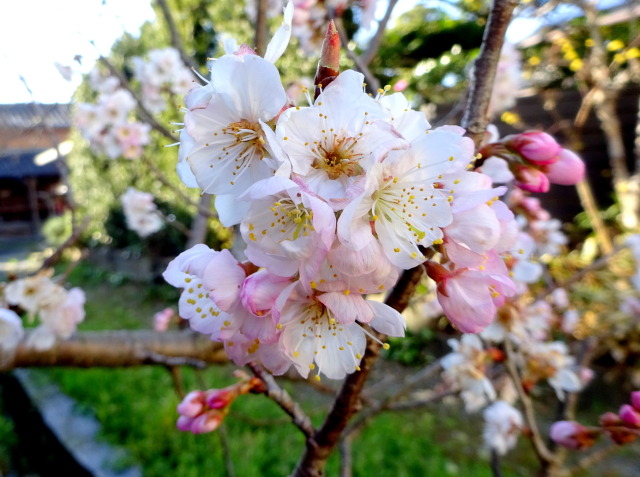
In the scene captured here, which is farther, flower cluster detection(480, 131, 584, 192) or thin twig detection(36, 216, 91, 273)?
thin twig detection(36, 216, 91, 273)

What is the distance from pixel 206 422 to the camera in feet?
2.78

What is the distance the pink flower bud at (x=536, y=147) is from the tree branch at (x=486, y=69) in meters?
0.05

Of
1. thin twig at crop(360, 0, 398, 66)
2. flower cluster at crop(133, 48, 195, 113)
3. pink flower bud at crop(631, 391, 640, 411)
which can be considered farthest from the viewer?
flower cluster at crop(133, 48, 195, 113)

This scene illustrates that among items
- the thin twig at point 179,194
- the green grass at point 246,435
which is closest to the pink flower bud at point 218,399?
the thin twig at point 179,194

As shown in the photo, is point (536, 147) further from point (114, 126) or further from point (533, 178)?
point (114, 126)

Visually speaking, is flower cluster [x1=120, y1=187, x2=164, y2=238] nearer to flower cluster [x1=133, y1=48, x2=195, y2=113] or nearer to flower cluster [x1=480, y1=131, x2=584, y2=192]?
flower cluster [x1=133, y1=48, x2=195, y2=113]

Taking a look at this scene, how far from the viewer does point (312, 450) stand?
25.8 inches

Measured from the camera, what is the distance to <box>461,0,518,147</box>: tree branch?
1.92 ft

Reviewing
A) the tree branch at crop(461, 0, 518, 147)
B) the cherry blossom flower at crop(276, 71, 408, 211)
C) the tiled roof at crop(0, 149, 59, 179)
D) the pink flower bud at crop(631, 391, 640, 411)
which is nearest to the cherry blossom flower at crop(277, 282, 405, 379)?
the cherry blossom flower at crop(276, 71, 408, 211)

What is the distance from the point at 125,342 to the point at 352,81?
143 centimetres

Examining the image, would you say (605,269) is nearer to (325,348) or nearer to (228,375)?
(228,375)

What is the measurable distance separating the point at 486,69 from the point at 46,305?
5.38 feet

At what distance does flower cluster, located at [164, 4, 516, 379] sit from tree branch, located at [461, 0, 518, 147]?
0.09 meters

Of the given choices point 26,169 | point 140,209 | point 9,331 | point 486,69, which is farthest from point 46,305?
point 26,169
